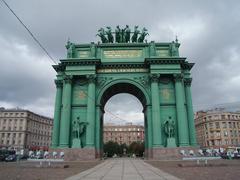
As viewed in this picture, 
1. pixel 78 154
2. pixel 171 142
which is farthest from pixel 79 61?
pixel 171 142

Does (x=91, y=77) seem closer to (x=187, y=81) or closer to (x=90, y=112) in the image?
(x=90, y=112)

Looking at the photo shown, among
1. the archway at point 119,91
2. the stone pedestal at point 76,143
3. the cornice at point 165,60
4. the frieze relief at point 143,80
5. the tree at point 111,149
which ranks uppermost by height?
the cornice at point 165,60

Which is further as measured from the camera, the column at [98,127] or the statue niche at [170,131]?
the column at [98,127]

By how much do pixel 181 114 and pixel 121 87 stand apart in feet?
33.0

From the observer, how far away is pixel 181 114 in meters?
31.0

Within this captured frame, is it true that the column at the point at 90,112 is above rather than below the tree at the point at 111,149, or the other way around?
above

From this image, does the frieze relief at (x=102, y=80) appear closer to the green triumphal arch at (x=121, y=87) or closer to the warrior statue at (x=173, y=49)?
the green triumphal arch at (x=121, y=87)

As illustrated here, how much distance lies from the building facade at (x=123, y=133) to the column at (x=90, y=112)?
87185 mm

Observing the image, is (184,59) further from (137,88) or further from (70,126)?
(70,126)

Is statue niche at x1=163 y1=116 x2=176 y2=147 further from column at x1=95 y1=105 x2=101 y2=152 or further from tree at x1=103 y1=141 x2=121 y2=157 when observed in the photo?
tree at x1=103 y1=141 x2=121 y2=157

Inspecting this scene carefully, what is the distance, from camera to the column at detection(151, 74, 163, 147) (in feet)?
97.2

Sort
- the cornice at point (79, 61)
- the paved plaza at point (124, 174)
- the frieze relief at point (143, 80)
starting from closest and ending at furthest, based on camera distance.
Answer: the paved plaza at point (124, 174), the cornice at point (79, 61), the frieze relief at point (143, 80)

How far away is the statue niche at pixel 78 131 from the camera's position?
2981 cm

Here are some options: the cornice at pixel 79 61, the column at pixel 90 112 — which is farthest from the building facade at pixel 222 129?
the cornice at pixel 79 61
